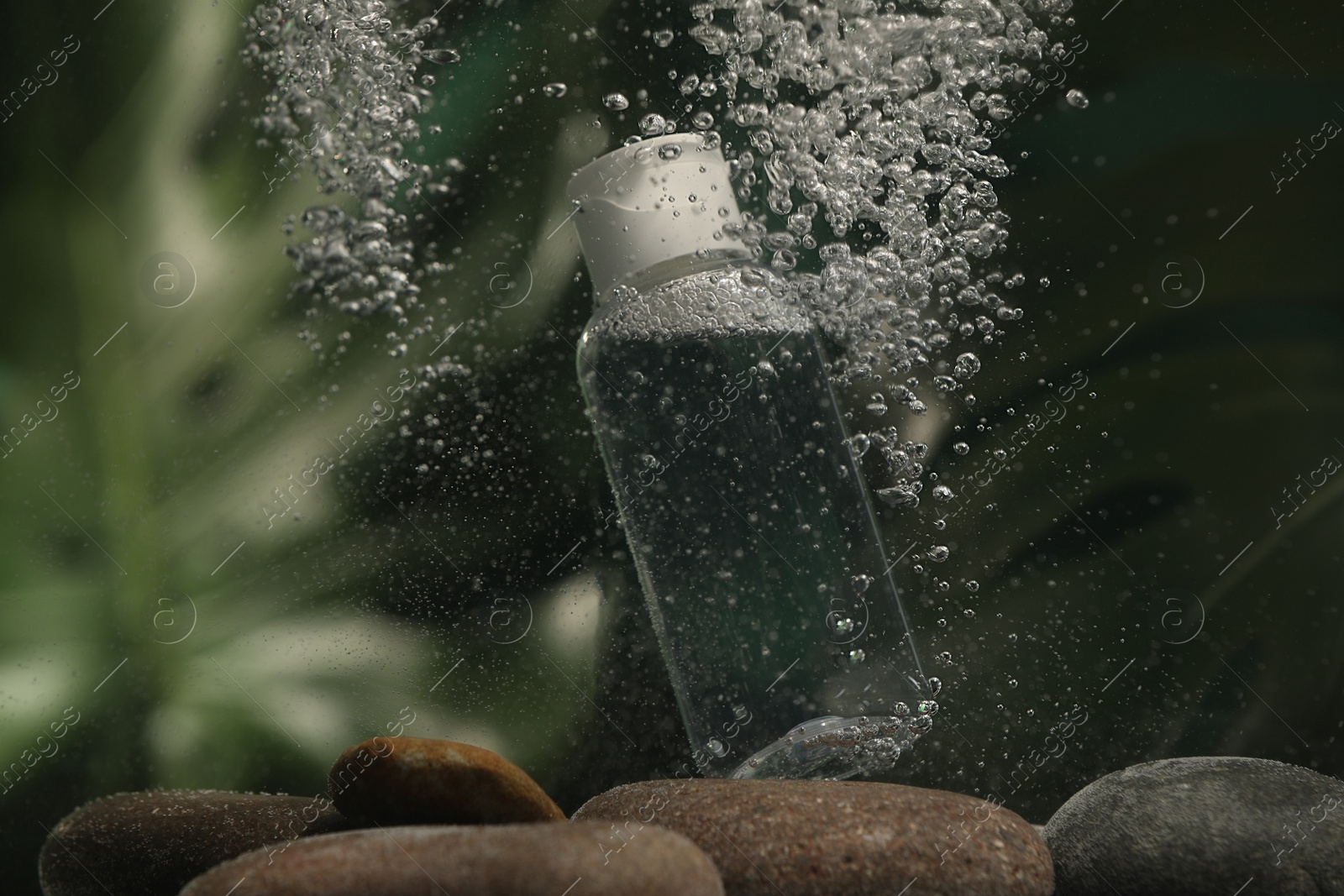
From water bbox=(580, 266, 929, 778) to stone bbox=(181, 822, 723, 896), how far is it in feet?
1.33

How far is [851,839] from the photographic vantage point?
74 centimetres

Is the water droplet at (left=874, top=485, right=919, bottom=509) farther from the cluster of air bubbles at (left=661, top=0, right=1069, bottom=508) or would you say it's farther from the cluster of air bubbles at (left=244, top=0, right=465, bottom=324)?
the cluster of air bubbles at (left=244, top=0, right=465, bottom=324)

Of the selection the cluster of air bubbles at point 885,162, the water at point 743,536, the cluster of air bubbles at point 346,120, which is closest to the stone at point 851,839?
the water at point 743,536

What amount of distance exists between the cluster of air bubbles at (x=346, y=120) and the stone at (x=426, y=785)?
0.59 m

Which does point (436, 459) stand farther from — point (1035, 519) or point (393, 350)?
point (1035, 519)

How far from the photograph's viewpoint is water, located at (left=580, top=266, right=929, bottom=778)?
101 cm

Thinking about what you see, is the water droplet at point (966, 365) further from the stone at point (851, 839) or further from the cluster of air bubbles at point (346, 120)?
the cluster of air bubbles at point (346, 120)

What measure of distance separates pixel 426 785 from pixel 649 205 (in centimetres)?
61

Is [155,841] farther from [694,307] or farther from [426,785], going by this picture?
[694,307]

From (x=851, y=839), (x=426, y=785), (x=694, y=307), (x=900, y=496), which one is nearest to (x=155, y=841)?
(x=426, y=785)

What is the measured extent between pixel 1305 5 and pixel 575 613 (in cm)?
117

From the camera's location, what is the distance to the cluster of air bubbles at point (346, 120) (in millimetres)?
1058

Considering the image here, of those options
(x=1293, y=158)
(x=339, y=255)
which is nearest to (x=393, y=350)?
(x=339, y=255)

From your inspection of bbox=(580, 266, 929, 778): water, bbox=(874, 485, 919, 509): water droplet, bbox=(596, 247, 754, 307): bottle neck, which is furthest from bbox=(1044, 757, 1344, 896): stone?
bbox=(596, 247, 754, 307): bottle neck
